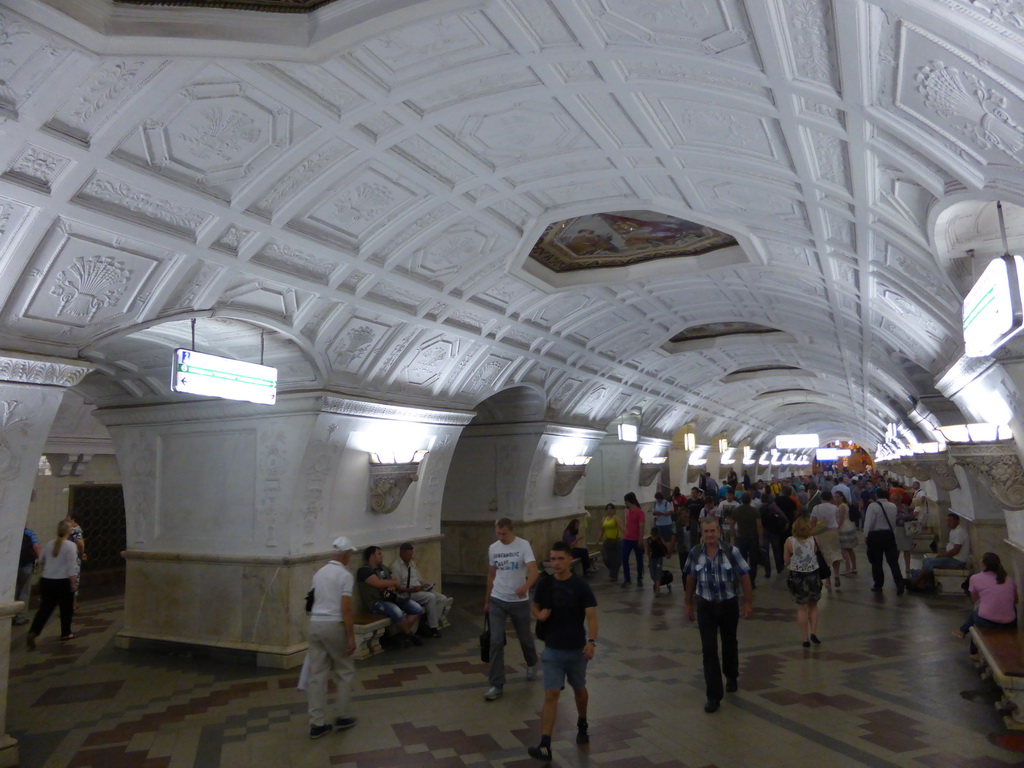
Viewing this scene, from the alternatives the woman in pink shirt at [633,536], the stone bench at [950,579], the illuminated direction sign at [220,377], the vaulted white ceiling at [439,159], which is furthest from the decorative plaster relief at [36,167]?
the stone bench at [950,579]

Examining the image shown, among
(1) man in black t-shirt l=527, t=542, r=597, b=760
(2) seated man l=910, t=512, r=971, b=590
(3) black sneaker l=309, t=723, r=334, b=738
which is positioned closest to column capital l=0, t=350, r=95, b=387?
(3) black sneaker l=309, t=723, r=334, b=738

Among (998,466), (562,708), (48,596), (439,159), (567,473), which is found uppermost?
(439,159)

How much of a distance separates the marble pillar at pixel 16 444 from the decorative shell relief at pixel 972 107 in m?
6.49

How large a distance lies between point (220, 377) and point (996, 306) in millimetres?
6368

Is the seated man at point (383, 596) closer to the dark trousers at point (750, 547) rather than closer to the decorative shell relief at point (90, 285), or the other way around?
the decorative shell relief at point (90, 285)

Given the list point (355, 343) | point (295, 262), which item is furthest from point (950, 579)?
point (295, 262)

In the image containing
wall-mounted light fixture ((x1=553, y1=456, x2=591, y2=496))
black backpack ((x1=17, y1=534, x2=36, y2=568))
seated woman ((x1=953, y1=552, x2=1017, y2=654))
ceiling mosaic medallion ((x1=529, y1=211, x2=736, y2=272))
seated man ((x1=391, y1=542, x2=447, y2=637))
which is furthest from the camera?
wall-mounted light fixture ((x1=553, y1=456, x2=591, y2=496))

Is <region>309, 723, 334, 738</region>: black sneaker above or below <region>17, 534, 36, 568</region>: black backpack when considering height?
below

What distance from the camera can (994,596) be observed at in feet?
22.5

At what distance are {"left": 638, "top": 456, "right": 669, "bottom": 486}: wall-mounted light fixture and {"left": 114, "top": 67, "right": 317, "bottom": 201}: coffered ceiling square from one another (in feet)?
53.1

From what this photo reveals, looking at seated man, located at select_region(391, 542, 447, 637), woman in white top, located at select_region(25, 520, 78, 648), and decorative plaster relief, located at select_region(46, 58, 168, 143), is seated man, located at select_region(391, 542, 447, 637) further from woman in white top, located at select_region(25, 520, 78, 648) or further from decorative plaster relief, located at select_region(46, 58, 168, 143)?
decorative plaster relief, located at select_region(46, 58, 168, 143)

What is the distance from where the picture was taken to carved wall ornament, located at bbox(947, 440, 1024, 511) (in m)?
6.44

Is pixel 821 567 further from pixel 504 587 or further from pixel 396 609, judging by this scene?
pixel 396 609

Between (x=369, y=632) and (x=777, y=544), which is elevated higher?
(x=777, y=544)
